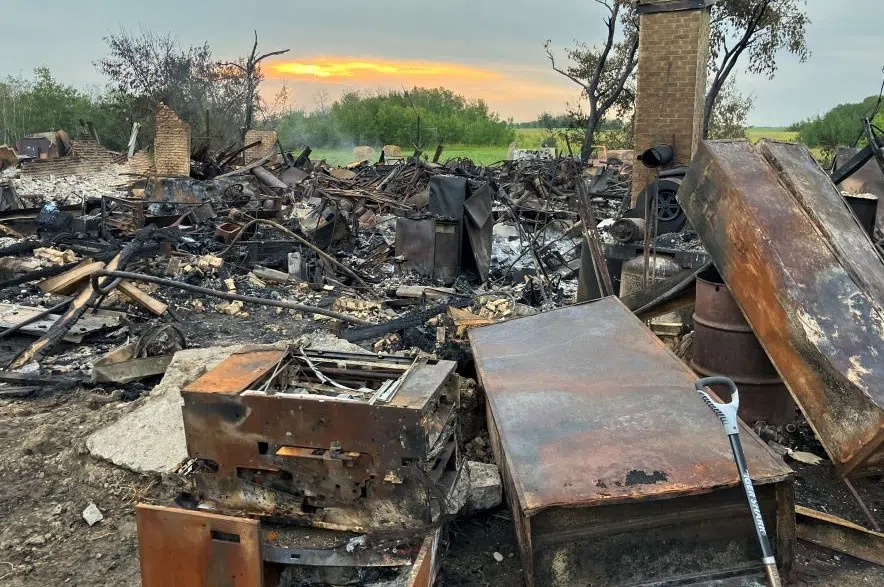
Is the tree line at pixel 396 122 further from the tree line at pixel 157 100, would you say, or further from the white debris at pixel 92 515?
the white debris at pixel 92 515

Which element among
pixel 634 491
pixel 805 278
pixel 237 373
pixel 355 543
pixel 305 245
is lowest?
pixel 355 543

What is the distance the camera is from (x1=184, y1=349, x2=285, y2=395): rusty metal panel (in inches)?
116

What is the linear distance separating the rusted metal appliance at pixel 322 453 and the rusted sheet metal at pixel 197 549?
321mm

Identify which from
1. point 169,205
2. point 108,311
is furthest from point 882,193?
point 169,205

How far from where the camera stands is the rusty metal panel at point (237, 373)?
294 centimetres

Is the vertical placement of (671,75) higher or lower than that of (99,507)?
higher

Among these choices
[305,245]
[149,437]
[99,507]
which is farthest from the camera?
[305,245]

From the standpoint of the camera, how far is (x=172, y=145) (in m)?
19.2

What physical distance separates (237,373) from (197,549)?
0.84 m

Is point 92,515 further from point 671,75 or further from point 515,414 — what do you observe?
point 671,75

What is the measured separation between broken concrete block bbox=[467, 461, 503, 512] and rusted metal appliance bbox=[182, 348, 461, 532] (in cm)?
61

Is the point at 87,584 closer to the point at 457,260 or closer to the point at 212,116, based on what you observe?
the point at 457,260

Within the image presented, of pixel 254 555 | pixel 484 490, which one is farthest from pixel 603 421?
pixel 254 555

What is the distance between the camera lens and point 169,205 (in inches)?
537
